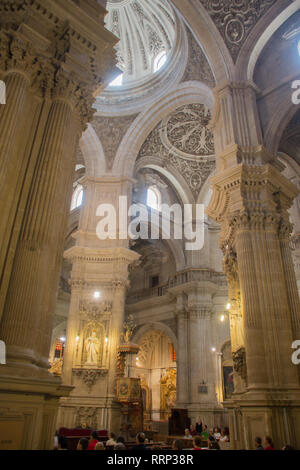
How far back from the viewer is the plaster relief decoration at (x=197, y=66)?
15.9m

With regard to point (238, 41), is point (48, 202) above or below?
below

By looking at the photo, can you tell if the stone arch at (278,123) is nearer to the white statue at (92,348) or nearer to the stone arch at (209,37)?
the stone arch at (209,37)

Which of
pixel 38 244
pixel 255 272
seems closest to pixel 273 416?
pixel 255 272

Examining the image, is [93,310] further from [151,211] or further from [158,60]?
[158,60]

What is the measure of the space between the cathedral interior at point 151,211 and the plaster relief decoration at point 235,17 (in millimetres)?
45

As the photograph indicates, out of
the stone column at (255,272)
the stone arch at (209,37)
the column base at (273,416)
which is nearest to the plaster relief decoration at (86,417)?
the stone column at (255,272)

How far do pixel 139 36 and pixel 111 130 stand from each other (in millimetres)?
8012

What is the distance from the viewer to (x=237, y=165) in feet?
36.1

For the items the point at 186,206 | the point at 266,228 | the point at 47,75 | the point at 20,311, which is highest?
the point at 186,206

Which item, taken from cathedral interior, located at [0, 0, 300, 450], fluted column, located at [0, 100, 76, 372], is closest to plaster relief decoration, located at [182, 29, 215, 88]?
cathedral interior, located at [0, 0, 300, 450]
